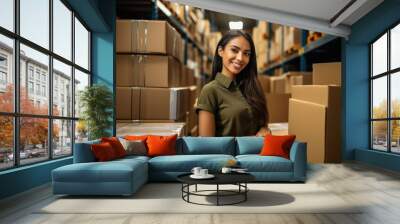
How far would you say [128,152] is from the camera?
19.2 feet

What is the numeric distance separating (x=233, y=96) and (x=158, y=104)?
1.34 m

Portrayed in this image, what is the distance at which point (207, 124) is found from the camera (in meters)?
7.19

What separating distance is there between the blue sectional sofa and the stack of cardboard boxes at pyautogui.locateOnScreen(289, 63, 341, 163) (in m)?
2.51

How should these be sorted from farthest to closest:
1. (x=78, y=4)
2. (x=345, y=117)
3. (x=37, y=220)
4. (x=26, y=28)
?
(x=345, y=117), (x=78, y=4), (x=26, y=28), (x=37, y=220)

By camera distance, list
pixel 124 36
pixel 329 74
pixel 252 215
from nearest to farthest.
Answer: pixel 252 215 < pixel 124 36 < pixel 329 74

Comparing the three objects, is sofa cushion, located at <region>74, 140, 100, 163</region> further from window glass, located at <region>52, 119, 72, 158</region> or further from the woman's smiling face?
the woman's smiling face

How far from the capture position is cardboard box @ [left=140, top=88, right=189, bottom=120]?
764cm

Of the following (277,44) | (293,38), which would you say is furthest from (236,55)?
(277,44)

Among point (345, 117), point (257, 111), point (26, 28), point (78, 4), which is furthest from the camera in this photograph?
point (345, 117)

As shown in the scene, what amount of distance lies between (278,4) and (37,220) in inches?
219

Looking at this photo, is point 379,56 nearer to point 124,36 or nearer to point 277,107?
point 277,107

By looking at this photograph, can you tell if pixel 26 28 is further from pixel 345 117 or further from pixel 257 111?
pixel 345 117

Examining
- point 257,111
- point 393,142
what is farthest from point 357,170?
point 257,111

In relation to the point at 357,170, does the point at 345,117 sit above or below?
above
